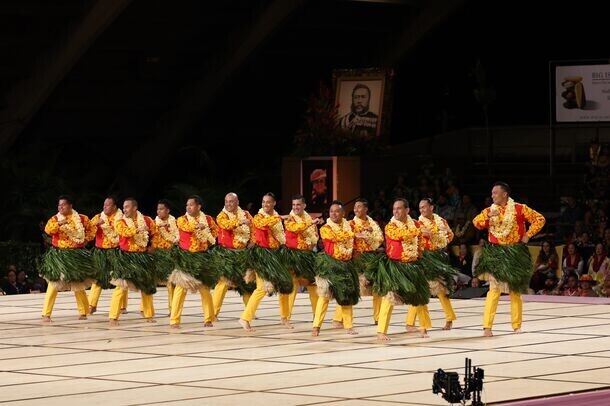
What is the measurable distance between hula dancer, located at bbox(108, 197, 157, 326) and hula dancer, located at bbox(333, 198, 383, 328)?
A: 7.99ft

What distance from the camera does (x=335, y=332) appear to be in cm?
1769

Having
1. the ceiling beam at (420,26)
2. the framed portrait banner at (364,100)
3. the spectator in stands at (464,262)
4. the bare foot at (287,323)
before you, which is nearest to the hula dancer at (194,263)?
the bare foot at (287,323)

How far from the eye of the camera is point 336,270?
1702cm

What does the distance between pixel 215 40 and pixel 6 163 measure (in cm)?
645

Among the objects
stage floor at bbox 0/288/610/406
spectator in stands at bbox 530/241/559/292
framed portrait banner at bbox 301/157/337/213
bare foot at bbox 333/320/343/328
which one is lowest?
stage floor at bbox 0/288/610/406

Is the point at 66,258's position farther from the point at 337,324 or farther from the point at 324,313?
the point at 324,313

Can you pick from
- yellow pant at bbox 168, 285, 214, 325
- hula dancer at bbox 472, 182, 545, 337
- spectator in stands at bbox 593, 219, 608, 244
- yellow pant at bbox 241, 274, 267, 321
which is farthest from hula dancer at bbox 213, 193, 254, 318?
spectator in stands at bbox 593, 219, 608, 244

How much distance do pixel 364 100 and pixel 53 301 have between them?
38.2ft

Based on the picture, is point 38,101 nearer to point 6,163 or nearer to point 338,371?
point 6,163

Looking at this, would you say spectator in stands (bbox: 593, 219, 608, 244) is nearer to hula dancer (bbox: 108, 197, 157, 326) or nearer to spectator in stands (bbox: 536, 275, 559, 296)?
spectator in stands (bbox: 536, 275, 559, 296)

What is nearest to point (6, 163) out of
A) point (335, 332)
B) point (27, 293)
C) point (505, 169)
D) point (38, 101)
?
point (38, 101)

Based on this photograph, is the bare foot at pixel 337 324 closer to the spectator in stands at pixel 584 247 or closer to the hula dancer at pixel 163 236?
the hula dancer at pixel 163 236

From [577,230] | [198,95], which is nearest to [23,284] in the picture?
[577,230]

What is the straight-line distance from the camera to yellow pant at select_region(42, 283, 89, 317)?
19.2 m
